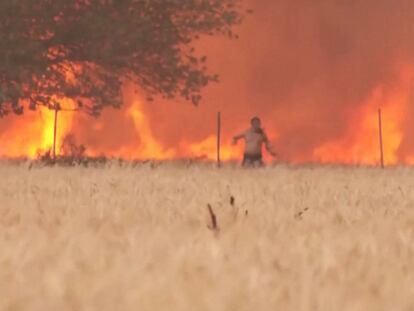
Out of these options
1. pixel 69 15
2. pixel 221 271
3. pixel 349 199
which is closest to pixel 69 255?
pixel 221 271

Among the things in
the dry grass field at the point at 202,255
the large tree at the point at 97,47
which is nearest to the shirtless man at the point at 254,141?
the large tree at the point at 97,47

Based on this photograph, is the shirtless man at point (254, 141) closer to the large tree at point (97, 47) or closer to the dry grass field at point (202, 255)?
the large tree at point (97, 47)

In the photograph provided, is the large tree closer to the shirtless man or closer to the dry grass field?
the shirtless man

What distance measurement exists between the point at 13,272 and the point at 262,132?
19.5 m

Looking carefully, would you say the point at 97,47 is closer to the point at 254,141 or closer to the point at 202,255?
the point at 254,141

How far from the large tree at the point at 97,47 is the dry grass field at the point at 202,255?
686 inches

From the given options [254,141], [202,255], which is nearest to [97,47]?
[254,141]

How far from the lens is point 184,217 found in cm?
675

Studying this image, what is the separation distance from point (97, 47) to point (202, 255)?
72.4ft

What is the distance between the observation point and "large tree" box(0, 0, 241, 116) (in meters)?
25.3

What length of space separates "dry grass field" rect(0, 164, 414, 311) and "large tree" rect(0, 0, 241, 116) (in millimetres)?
17419

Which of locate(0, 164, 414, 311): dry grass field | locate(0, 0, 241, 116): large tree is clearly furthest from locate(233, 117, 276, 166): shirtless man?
locate(0, 164, 414, 311): dry grass field

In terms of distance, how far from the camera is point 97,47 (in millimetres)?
25938

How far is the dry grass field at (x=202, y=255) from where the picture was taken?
3.21 meters
